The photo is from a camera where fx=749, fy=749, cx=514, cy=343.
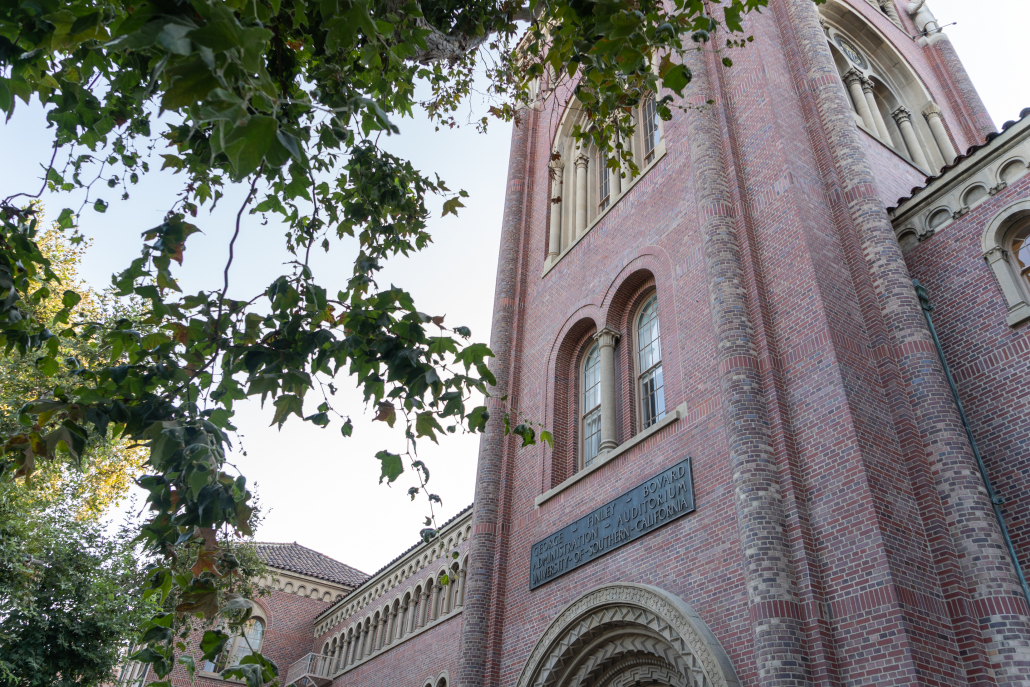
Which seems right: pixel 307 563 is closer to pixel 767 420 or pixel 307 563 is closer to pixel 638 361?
pixel 638 361

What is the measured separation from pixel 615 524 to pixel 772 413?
8.90 feet

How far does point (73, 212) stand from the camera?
220 inches

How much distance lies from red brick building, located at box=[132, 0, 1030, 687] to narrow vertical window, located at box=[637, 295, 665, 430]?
46mm

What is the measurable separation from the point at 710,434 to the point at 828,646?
282 cm

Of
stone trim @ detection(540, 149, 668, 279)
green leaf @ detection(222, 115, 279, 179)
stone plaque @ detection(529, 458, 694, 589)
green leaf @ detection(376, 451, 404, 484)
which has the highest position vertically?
stone trim @ detection(540, 149, 668, 279)

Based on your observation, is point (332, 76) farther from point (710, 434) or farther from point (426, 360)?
point (710, 434)

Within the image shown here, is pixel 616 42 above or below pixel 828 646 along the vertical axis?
above

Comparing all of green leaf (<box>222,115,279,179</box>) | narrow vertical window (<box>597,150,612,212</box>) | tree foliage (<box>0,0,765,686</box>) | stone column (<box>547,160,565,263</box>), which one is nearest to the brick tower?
narrow vertical window (<box>597,150,612,212</box>)

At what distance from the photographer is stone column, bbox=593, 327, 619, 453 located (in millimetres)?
11125

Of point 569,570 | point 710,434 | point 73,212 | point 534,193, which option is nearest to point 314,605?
point 534,193

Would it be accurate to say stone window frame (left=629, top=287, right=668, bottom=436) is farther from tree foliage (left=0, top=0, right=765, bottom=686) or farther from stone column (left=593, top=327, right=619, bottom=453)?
tree foliage (left=0, top=0, right=765, bottom=686)

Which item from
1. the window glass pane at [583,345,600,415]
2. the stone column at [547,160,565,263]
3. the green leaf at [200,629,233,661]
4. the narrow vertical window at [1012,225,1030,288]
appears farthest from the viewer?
the stone column at [547,160,565,263]

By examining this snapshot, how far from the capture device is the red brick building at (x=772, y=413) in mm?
6914

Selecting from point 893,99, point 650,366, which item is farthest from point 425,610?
point 893,99
